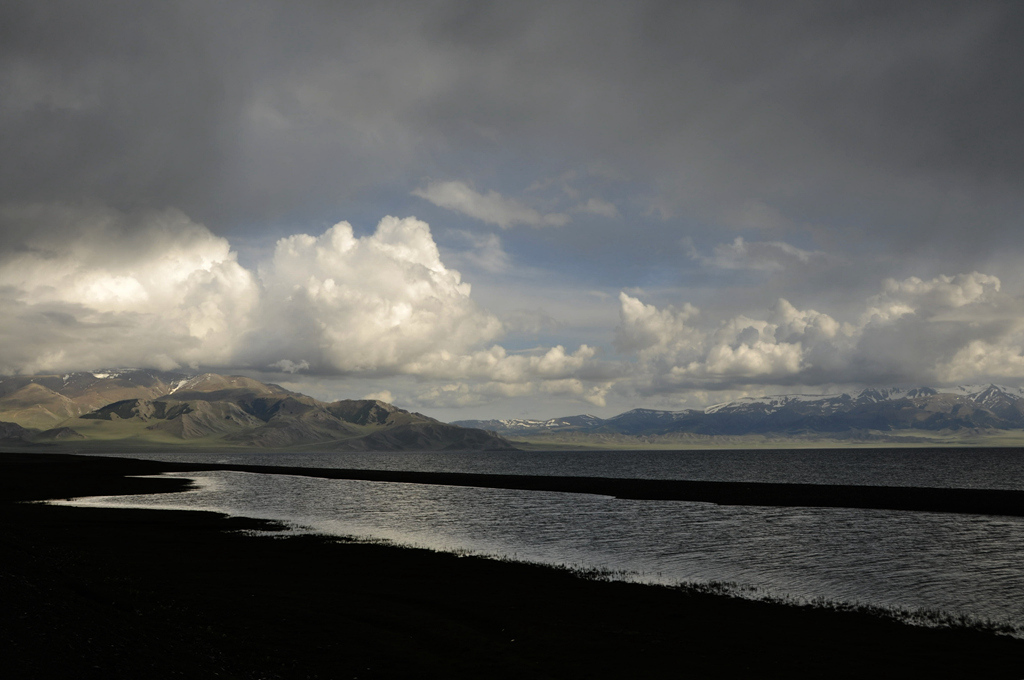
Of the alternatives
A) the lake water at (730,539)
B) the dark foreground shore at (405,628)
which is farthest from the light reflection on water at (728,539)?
the dark foreground shore at (405,628)

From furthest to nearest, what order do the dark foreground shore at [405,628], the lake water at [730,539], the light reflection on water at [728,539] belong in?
1. the light reflection on water at [728,539]
2. the lake water at [730,539]
3. the dark foreground shore at [405,628]

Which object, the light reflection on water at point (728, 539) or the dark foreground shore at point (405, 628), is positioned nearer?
the dark foreground shore at point (405, 628)

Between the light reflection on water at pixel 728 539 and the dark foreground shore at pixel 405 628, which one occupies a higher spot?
the dark foreground shore at pixel 405 628

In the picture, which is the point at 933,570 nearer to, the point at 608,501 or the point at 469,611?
the point at 469,611

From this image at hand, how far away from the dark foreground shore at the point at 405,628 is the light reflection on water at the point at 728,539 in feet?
22.5

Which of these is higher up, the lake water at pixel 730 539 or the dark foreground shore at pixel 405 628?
the dark foreground shore at pixel 405 628

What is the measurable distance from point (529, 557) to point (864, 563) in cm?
2141

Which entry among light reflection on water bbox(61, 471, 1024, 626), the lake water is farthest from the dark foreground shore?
light reflection on water bbox(61, 471, 1024, 626)

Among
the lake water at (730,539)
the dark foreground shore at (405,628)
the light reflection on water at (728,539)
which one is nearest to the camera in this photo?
the dark foreground shore at (405,628)

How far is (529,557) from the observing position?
43000 millimetres

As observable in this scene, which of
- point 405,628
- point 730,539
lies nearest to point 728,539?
point 730,539

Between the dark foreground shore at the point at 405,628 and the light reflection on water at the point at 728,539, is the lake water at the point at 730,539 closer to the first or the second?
the light reflection on water at the point at 728,539

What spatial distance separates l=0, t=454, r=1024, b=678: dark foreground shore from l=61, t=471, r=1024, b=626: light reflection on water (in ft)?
22.5

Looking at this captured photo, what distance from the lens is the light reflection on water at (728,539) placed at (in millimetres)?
34750
